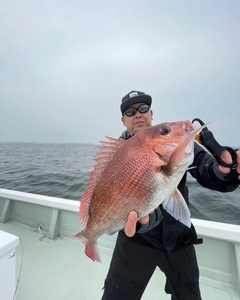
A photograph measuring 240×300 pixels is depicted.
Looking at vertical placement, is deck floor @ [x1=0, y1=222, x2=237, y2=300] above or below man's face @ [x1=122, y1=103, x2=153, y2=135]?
below

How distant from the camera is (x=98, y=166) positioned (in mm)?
1130

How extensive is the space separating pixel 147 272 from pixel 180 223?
0.45 meters

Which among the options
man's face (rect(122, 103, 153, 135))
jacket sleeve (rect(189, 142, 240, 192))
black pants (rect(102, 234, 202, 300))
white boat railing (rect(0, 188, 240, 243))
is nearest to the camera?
jacket sleeve (rect(189, 142, 240, 192))

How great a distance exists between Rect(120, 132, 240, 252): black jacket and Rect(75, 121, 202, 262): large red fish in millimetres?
214

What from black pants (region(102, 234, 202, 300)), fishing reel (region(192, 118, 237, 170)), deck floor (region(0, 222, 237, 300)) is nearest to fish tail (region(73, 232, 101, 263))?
black pants (region(102, 234, 202, 300))

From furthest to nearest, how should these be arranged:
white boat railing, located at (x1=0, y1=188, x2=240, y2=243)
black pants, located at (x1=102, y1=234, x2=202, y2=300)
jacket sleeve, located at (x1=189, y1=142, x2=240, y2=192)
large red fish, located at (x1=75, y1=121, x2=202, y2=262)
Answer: white boat railing, located at (x1=0, y1=188, x2=240, y2=243) → black pants, located at (x1=102, y1=234, x2=202, y2=300) → jacket sleeve, located at (x1=189, y1=142, x2=240, y2=192) → large red fish, located at (x1=75, y1=121, x2=202, y2=262)

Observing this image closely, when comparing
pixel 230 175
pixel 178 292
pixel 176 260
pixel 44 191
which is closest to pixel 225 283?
pixel 178 292

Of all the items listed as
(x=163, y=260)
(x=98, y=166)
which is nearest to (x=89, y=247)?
(x=98, y=166)

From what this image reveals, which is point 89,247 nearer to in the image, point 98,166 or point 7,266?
point 98,166

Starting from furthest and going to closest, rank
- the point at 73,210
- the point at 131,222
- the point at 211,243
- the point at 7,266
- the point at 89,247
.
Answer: the point at 73,210 → the point at 211,243 → the point at 7,266 → the point at 89,247 → the point at 131,222

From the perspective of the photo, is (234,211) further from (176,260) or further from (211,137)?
(211,137)

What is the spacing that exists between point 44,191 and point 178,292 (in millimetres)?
7144

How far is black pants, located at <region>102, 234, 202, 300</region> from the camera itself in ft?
4.37

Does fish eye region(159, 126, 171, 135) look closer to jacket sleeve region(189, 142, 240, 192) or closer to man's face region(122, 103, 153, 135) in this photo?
jacket sleeve region(189, 142, 240, 192)
